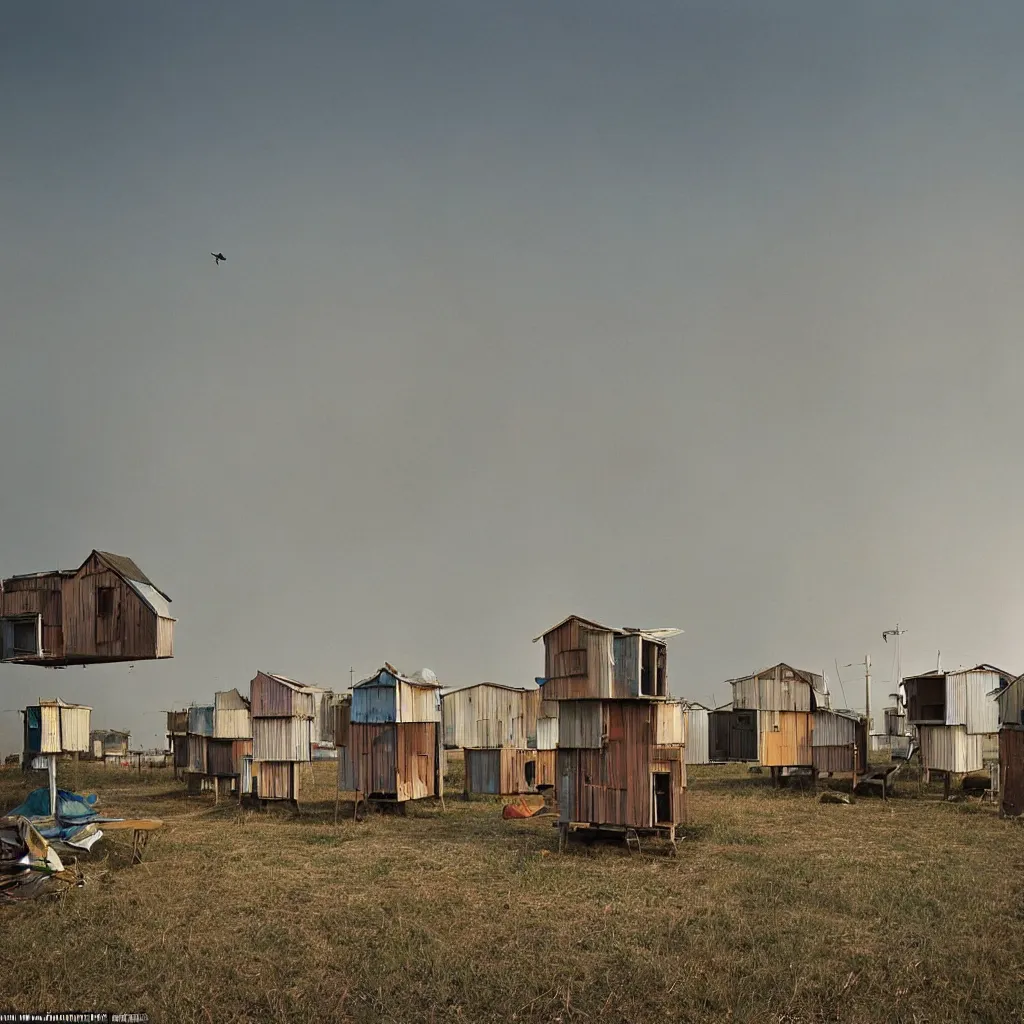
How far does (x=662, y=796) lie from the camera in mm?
32844

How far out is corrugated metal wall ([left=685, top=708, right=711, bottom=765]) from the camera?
6975 centimetres

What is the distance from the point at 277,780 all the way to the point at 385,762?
617cm

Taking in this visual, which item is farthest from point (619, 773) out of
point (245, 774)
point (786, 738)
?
point (245, 774)

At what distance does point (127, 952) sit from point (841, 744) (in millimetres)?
43483

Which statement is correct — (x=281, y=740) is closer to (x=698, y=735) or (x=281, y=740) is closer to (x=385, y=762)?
(x=385, y=762)

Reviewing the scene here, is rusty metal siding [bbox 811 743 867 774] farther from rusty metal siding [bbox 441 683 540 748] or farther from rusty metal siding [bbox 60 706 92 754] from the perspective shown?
rusty metal siding [bbox 60 706 92 754]

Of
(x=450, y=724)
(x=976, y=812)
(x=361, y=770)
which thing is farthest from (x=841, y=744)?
(x=361, y=770)

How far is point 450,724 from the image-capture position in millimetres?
53094

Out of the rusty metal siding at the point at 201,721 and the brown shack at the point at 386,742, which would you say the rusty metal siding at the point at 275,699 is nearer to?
the brown shack at the point at 386,742

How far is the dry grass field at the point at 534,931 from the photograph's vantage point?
16859mm

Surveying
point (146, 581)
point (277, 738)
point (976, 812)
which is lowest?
point (976, 812)

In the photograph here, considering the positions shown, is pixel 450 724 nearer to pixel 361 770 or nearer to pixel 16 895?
pixel 361 770

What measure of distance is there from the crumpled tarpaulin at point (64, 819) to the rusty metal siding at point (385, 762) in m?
14.1

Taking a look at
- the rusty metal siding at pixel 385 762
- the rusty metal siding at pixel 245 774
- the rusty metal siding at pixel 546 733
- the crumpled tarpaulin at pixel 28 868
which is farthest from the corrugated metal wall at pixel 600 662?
the rusty metal siding at pixel 245 774
